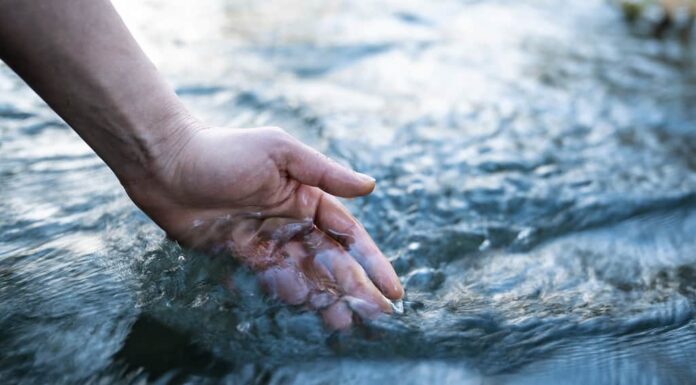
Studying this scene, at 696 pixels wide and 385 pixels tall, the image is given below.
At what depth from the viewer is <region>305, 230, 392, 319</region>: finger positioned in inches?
90.4

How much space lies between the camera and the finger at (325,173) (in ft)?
7.58

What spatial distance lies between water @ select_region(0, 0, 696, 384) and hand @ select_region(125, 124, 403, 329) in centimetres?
8

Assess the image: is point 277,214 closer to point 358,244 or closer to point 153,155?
point 358,244

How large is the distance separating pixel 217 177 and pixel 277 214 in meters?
0.28

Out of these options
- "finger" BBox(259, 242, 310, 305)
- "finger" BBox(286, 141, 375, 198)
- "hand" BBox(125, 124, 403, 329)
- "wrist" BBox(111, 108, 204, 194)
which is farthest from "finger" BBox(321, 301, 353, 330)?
"wrist" BBox(111, 108, 204, 194)

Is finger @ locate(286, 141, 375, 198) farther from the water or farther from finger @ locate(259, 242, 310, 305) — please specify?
the water

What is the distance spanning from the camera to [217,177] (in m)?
2.32

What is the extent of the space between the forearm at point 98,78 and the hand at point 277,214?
95 mm

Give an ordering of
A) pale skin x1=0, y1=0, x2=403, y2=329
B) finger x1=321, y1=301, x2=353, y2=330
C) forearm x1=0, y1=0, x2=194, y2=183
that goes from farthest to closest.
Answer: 1. finger x1=321, y1=301, x2=353, y2=330
2. pale skin x1=0, y1=0, x2=403, y2=329
3. forearm x1=0, y1=0, x2=194, y2=183

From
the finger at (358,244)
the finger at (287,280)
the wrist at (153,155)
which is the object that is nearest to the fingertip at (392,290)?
the finger at (358,244)

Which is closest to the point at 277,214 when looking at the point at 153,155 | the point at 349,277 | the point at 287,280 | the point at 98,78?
the point at 287,280

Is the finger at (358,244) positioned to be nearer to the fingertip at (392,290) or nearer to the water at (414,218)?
the fingertip at (392,290)

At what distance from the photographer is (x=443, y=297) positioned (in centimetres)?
273

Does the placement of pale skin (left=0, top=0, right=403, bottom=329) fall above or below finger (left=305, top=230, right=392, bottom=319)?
above
